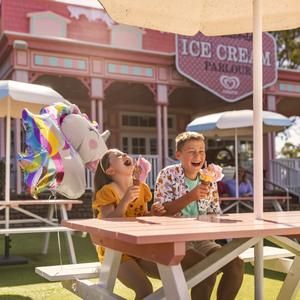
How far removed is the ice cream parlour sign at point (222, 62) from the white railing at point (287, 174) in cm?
236

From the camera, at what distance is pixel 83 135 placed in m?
4.28

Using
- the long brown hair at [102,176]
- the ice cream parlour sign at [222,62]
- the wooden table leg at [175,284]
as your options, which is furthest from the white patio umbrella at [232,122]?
the wooden table leg at [175,284]

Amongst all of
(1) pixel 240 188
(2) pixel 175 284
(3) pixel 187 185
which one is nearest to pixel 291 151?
(1) pixel 240 188

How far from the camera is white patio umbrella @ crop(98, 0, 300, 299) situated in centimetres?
326

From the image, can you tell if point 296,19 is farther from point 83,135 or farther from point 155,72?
point 155,72

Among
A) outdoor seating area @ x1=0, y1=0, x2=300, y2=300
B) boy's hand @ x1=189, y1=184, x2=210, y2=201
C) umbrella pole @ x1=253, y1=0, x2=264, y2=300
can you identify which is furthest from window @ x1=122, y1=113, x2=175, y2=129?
boy's hand @ x1=189, y1=184, x2=210, y2=201

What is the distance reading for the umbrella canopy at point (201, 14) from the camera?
340 cm

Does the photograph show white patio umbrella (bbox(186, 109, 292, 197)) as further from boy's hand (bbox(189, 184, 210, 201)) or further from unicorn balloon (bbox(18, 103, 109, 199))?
boy's hand (bbox(189, 184, 210, 201))

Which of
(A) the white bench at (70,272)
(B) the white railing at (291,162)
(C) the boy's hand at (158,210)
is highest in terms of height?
(B) the white railing at (291,162)

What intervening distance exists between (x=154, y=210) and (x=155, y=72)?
10.1 metres

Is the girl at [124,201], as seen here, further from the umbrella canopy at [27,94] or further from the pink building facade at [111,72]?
the pink building facade at [111,72]

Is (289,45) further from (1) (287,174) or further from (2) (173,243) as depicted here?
(2) (173,243)

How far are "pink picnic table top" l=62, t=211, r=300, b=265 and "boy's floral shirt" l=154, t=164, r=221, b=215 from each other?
1.72 ft

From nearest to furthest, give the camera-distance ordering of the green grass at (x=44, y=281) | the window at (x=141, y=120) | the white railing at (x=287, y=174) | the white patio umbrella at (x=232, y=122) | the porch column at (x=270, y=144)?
the green grass at (x=44, y=281), the white patio umbrella at (x=232, y=122), the white railing at (x=287, y=174), the porch column at (x=270, y=144), the window at (x=141, y=120)
